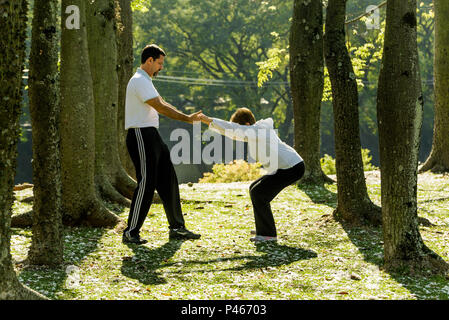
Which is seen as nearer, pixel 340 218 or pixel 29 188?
pixel 340 218

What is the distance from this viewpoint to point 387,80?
7324mm

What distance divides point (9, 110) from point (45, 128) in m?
1.80

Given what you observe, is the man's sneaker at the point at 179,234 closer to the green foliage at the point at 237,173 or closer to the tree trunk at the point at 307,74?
the tree trunk at the point at 307,74

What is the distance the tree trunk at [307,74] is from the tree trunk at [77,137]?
21.0 ft

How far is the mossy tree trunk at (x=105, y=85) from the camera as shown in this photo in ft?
39.5

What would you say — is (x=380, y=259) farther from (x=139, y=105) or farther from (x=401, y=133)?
(x=139, y=105)

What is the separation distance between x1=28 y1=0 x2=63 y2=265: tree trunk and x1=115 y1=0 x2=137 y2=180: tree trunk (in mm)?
7290

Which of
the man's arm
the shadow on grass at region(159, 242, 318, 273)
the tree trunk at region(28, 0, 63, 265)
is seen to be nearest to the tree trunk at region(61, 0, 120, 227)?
the man's arm

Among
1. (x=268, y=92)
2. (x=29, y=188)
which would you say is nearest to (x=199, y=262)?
(x=29, y=188)

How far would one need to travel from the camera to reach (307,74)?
592 inches

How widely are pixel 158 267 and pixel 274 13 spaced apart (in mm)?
46002

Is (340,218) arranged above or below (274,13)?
below

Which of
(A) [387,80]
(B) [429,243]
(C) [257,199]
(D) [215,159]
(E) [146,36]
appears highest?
(E) [146,36]

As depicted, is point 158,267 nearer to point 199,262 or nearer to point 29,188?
point 199,262
